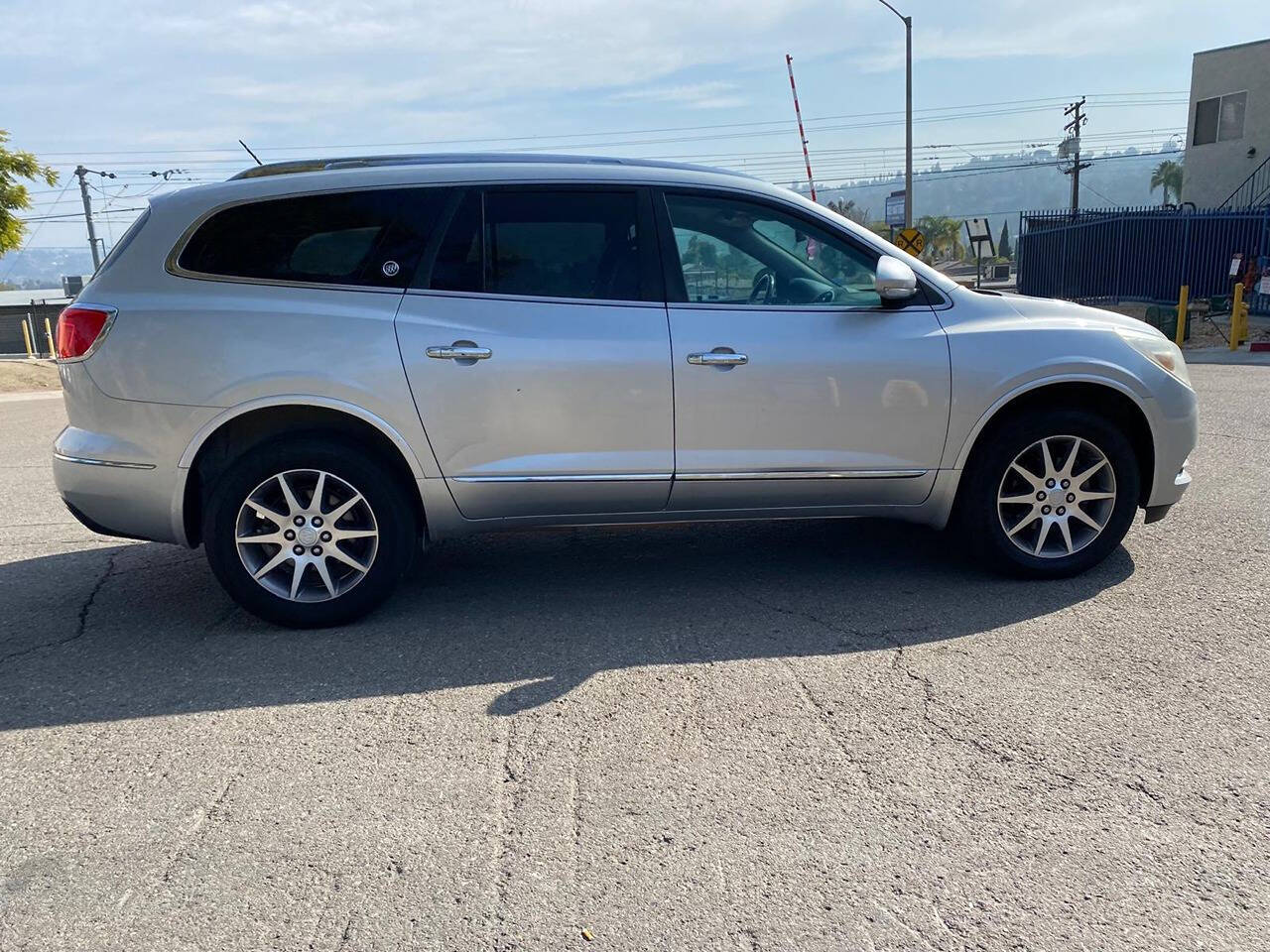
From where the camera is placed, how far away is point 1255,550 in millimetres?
5180

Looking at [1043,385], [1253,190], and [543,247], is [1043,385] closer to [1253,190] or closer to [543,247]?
[543,247]

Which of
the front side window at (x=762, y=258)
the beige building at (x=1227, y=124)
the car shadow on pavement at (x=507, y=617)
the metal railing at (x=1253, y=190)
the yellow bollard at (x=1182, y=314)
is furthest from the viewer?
the beige building at (x=1227, y=124)

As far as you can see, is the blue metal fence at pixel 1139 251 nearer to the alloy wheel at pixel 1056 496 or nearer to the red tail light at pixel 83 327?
the alloy wheel at pixel 1056 496

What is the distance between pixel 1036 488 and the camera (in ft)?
15.6

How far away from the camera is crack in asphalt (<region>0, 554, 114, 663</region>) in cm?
423

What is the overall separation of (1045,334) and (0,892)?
431 centimetres

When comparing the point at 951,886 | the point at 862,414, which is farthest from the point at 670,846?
the point at 862,414

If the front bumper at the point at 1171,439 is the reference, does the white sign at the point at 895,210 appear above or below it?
above

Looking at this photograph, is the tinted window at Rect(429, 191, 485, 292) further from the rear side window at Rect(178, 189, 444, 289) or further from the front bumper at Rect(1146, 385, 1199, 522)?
the front bumper at Rect(1146, 385, 1199, 522)

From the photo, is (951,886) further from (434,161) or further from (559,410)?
(434,161)

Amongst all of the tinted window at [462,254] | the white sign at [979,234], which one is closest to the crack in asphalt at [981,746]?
→ the tinted window at [462,254]

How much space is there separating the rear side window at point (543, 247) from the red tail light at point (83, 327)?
1.31m

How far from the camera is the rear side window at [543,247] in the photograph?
173 inches

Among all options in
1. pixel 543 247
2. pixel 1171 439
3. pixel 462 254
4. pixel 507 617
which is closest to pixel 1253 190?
pixel 1171 439
